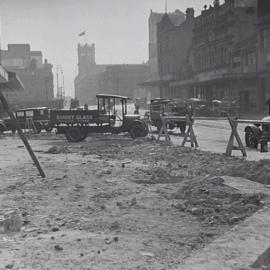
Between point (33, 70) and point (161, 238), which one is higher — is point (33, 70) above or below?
above

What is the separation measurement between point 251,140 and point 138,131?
7853 mm

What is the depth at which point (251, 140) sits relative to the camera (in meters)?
16.8

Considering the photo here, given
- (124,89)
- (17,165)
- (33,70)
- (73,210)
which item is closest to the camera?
(73,210)

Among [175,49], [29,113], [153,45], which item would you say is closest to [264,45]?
[29,113]

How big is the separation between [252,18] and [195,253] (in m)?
59.6

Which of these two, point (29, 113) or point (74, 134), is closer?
point (74, 134)

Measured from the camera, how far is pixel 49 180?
10.1m

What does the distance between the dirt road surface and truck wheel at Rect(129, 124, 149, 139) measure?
1002 cm

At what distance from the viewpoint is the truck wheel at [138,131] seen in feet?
76.4

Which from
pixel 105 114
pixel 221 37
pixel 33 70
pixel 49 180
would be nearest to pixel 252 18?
pixel 221 37

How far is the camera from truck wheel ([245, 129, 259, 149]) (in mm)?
16578

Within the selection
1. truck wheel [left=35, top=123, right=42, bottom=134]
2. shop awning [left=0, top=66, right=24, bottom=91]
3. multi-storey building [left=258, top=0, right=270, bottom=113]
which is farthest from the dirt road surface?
multi-storey building [left=258, top=0, right=270, bottom=113]

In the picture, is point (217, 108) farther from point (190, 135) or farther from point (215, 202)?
point (215, 202)

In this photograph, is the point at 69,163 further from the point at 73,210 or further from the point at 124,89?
the point at 124,89
